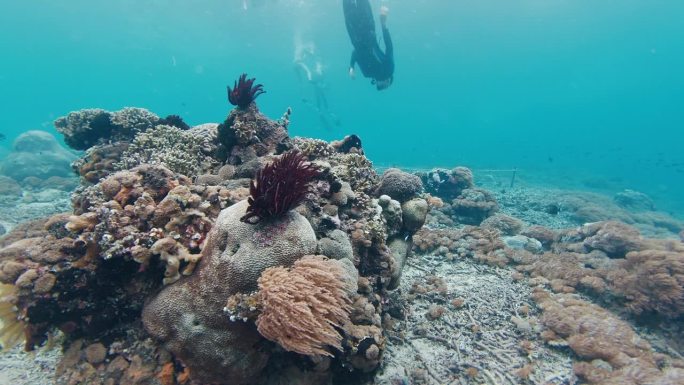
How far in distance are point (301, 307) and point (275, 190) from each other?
131 centimetres

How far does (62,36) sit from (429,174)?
130 m

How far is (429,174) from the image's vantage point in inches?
720

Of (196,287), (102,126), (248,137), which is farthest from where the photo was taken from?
(102,126)

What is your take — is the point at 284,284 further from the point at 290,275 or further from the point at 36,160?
the point at 36,160

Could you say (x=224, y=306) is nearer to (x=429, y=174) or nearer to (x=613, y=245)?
(x=613, y=245)

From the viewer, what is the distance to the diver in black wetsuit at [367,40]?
17938 mm

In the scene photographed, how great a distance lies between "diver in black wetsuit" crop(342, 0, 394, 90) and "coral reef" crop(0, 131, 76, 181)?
2180cm

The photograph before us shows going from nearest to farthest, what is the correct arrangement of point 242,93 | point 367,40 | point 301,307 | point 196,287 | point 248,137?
1. point 301,307
2. point 196,287
3. point 248,137
4. point 242,93
5. point 367,40

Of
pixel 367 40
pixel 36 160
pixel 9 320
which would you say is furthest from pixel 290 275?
pixel 36 160

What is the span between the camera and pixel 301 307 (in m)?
3.06

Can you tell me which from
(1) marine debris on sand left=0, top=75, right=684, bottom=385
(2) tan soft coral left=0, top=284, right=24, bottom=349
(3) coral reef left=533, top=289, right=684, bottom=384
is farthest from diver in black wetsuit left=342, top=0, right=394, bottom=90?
(2) tan soft coral left=0, top=284, right=24, bottom=349

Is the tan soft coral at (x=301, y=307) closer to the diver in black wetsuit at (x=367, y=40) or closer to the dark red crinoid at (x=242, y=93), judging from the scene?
the dark red crinoid at (x=242, y=93)

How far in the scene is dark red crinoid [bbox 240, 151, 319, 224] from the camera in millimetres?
3619

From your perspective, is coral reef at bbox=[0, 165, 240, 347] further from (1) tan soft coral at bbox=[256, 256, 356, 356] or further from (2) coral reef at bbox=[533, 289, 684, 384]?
(2) coral reef at bbox=[533, 289, 684, 384]
